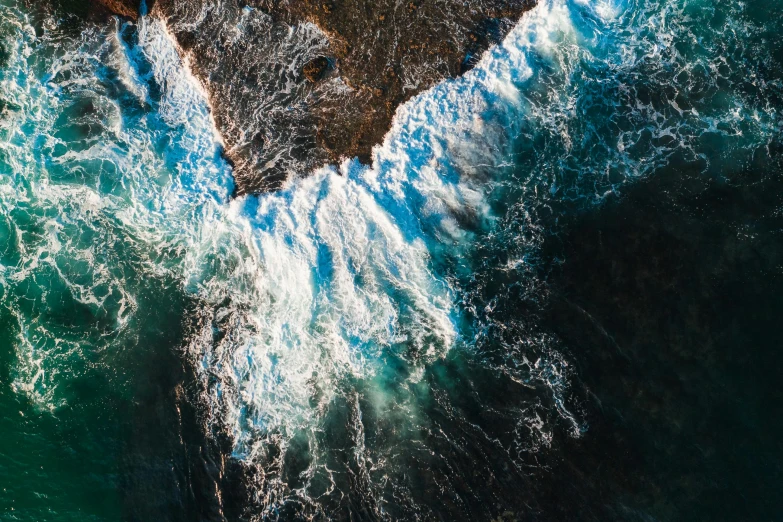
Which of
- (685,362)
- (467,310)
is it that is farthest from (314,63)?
(685,362)

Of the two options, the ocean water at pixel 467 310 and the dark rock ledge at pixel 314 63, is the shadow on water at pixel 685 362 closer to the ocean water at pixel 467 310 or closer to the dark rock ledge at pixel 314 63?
the ocean water at pixel 467 310

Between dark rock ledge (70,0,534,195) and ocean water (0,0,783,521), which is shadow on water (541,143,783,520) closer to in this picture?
ocean water (0,0,783,521)

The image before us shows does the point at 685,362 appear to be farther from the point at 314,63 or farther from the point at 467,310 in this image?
the point at 314,63

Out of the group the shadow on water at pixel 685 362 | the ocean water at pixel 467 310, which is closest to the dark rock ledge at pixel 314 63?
the ocean water at pixel 467 310

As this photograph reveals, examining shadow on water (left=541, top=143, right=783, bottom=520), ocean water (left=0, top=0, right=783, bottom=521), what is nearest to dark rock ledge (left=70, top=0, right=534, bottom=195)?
ocean water (left=0, top=0, right=783, bottom=521)

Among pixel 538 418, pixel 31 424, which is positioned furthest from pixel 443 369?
pixel 31 424

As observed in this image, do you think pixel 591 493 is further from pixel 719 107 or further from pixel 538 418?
pixel 719 107
